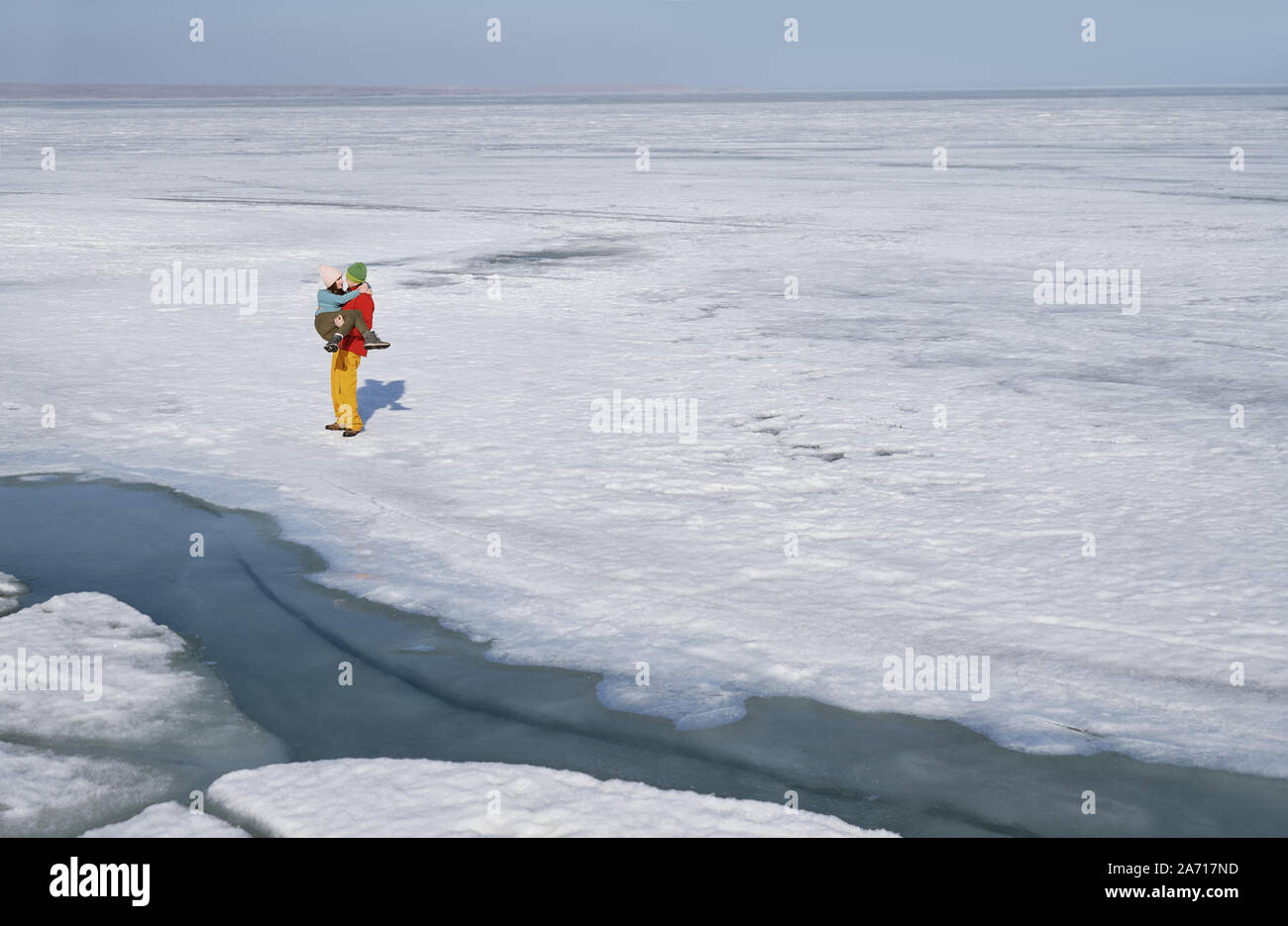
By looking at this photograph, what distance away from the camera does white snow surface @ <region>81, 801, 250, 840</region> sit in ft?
10.2

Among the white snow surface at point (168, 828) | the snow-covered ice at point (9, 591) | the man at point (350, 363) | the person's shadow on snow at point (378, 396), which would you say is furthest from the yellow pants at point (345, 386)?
the white snow surface at point (168, 828)

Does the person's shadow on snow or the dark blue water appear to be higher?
the person's shadow on snow

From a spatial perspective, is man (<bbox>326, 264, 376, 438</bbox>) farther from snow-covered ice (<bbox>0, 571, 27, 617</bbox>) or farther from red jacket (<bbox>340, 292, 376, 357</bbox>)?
snow-covered ice (<bbox>0, 571, 27, 617</bbox>)

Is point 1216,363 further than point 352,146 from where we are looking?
No

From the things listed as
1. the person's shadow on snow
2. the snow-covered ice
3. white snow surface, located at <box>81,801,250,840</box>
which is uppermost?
the person's shadow on snow

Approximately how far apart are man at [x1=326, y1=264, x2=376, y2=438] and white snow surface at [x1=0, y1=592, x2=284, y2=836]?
8.33 feet

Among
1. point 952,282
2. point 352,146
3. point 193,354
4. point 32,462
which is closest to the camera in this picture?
point 32,462

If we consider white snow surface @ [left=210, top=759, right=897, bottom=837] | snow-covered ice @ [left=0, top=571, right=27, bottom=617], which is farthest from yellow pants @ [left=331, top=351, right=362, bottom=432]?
white snow surface @ [left=210, top=759, right=897, bottom=837]

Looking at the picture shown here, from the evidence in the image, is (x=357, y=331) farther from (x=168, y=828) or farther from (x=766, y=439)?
(x=168, y=828)
